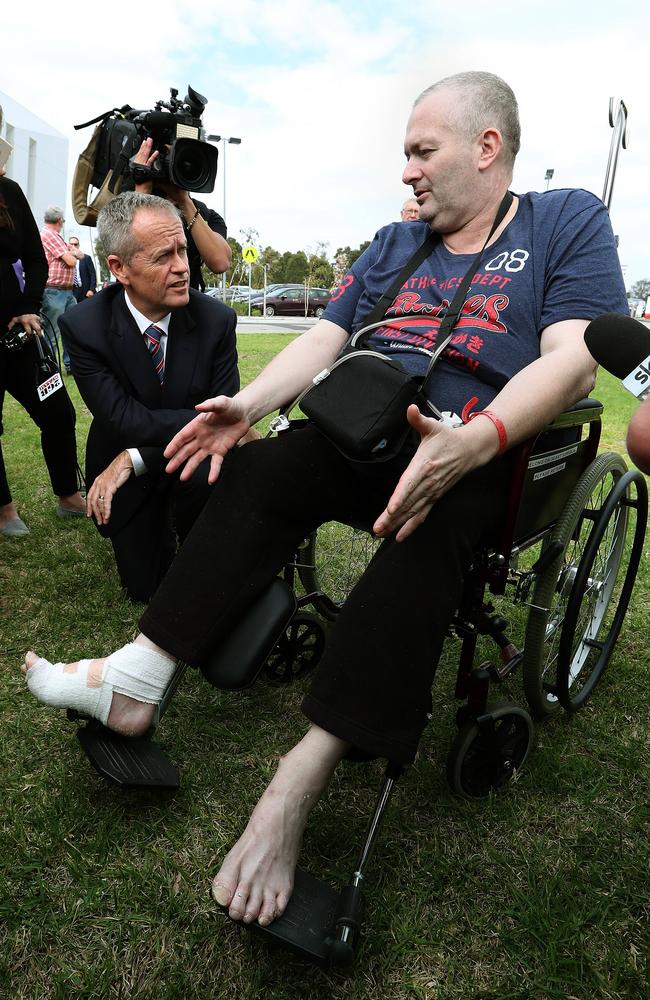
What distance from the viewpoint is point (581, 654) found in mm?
2352

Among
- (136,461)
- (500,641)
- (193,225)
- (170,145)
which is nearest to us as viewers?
(500,641)

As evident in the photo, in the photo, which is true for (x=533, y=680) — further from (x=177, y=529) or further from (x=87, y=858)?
(x=177, y=529)

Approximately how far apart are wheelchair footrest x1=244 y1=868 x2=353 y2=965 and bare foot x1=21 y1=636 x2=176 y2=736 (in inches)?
20.1

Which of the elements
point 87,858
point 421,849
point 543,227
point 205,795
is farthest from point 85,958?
point 543,227

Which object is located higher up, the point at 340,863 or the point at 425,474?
the point at 425,474

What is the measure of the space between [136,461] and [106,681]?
100cm

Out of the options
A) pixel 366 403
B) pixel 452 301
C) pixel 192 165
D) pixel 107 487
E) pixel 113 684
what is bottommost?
pixel 113 684

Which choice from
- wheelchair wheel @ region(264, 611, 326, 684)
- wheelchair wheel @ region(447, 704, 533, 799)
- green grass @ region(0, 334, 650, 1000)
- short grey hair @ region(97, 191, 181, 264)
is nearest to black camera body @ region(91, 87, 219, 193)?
short grey hair @ region(97, 191, 181, 264)

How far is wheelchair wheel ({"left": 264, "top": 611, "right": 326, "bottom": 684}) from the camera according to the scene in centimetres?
234

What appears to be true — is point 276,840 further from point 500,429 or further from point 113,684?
point 500,429

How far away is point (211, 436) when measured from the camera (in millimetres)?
1889

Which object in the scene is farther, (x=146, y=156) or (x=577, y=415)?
(x=146, y=156)

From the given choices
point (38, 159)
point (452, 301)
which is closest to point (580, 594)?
point (452, 301)

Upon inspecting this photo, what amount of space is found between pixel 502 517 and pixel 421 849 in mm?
783
